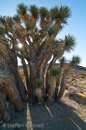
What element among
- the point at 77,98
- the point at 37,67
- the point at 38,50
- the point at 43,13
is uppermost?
the point at 43,13

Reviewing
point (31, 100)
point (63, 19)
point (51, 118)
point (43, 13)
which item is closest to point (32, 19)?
point (43, 13)

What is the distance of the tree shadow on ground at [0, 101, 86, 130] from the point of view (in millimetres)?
3639

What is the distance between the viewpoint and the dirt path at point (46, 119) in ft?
11.9

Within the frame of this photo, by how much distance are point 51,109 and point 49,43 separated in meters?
3.61

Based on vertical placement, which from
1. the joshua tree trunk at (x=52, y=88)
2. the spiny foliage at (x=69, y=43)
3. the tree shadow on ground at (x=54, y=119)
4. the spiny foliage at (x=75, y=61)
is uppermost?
the spiny foliage at (x=69, y=43)

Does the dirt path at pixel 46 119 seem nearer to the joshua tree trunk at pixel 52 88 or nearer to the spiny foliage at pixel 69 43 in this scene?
the joshua tree trunk at pixel 52 88

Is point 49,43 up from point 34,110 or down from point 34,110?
up

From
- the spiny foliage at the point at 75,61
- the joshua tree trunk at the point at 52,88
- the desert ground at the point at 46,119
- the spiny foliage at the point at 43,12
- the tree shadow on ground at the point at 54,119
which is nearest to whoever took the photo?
the desert ground at the point at 46,119

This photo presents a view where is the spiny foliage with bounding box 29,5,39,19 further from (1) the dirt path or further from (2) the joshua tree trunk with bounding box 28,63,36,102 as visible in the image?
(1) the dirt path

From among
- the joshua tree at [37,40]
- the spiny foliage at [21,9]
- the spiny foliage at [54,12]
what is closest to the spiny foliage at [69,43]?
the joshua tree at [37,40]

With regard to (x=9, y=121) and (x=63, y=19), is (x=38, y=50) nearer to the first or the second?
(x=63, y=19)

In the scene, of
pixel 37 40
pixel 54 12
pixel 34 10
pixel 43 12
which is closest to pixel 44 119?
pixel 37 40

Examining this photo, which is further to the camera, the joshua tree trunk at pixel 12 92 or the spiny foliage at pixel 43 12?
the spiny foliage at pixel 43 12

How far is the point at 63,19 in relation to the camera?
576 centimetres
